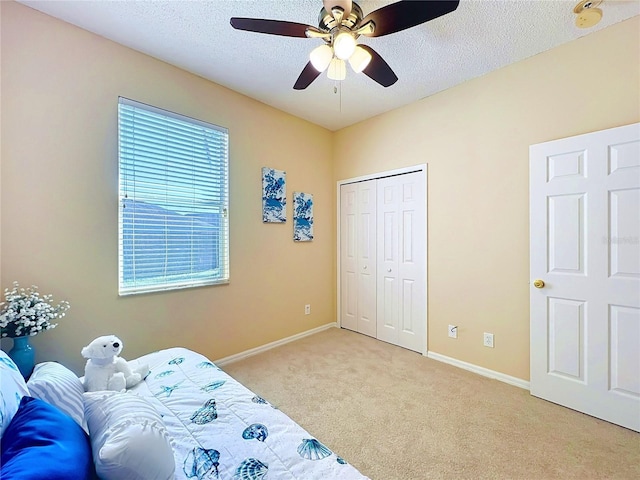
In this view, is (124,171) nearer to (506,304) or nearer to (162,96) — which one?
(162,96)

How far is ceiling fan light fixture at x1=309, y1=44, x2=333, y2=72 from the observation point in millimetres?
1644

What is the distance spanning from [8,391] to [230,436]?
72 cm

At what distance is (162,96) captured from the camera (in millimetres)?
2316

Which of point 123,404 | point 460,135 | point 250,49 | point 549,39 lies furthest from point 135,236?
point 549,39

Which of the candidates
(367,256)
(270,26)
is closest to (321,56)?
(270,26)

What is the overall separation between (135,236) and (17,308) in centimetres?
78

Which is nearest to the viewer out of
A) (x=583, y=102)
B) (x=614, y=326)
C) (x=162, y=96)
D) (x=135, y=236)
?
(x=614, y=326)

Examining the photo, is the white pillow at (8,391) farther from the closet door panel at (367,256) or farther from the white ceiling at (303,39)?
the closet door panel at (367,256)

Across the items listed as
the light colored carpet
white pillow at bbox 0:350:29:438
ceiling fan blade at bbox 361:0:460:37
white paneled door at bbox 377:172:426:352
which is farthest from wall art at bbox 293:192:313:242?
white pillow at bbox 0:350:29:438

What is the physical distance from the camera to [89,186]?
1.96 m

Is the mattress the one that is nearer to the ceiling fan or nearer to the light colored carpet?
the light colored carpet

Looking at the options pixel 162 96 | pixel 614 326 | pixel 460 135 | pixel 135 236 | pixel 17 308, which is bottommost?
pixel 614 326

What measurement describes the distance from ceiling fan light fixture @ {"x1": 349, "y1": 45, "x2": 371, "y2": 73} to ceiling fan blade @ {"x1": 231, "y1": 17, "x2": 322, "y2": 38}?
0.84 feet

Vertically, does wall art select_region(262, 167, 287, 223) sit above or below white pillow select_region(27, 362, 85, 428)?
above
